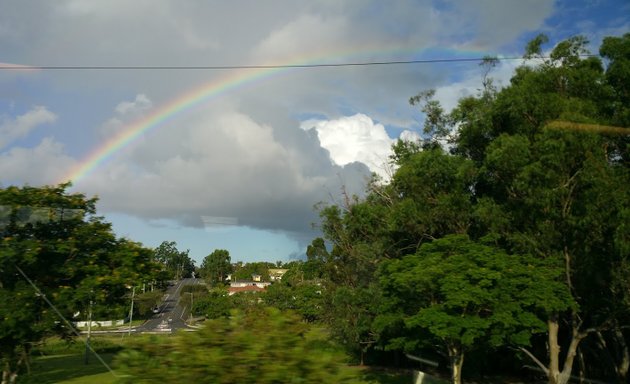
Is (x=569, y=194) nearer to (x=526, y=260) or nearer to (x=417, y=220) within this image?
(x=526, y=260)

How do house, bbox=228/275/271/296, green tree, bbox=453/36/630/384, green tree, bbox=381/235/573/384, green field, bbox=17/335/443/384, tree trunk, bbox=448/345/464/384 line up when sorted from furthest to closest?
house, bbox=228/275/271/296 < tree trunk, bbox=448/345/464/384 < green tree, bbox=381/235/573/384 < green tree, bbox=453/36/630/384 < green field, bbox=17/335/443/384

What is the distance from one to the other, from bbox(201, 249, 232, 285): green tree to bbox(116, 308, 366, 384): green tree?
79.5 m

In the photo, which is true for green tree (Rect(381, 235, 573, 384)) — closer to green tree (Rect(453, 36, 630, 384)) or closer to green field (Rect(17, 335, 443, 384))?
green tree (Rect(453, 36, 630, 384))

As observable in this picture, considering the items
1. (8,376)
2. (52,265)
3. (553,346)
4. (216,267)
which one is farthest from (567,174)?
(216,267)

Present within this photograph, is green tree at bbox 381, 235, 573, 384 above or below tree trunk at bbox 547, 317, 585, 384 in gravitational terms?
above

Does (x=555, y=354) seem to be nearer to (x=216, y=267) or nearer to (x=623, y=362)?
(x=623, y=362)

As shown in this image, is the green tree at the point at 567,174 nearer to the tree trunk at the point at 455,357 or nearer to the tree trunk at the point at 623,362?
the tree trunk at the point at 623,362

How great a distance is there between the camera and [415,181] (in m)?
24.3

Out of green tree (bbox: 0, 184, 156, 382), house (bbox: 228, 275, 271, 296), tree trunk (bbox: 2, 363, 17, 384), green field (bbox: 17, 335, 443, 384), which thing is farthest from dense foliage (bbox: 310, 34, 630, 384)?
house (bbox: 228, 275, 271, 296)

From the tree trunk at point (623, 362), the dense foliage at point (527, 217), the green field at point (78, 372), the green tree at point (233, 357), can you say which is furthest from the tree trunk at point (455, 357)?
the green tree at point (233, 357)

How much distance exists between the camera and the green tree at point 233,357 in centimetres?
323

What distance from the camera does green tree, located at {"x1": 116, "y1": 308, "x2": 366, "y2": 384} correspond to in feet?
10.6

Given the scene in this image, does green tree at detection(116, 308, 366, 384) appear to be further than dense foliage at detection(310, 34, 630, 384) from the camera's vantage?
No

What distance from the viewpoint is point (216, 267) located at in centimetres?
8375
